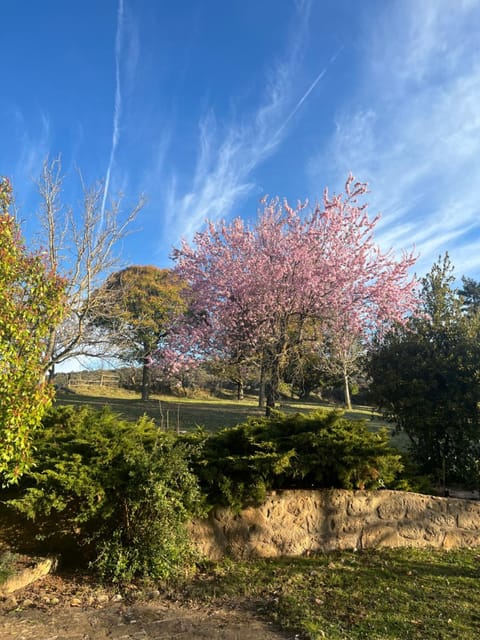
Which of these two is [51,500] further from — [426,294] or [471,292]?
[471,292]

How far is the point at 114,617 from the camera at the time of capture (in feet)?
10.9

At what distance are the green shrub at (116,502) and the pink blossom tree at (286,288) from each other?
262 inches

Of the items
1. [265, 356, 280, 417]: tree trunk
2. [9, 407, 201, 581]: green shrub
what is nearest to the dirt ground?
[9, 407, 201, 581]: green shrub

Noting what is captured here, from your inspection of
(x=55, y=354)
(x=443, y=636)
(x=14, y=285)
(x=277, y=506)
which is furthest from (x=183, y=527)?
(x=55, y=354)

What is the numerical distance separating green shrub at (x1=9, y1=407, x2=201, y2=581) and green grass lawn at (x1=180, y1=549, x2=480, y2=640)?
53 cm

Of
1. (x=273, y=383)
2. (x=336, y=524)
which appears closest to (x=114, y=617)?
(x=336, y=524)

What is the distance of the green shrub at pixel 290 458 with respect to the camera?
4.75 m

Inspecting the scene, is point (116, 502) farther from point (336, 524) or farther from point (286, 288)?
point (286, 288)

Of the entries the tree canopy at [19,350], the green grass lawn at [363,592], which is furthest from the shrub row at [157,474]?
the green grass lawn at [363,592]

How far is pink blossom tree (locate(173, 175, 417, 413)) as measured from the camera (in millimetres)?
11164

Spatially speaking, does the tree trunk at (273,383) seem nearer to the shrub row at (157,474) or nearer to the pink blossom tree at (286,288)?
the pink blossom tree at (286,288)

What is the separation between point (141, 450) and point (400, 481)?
3586mm

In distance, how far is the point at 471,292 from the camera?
4138 cm

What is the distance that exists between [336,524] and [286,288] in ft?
22.9
